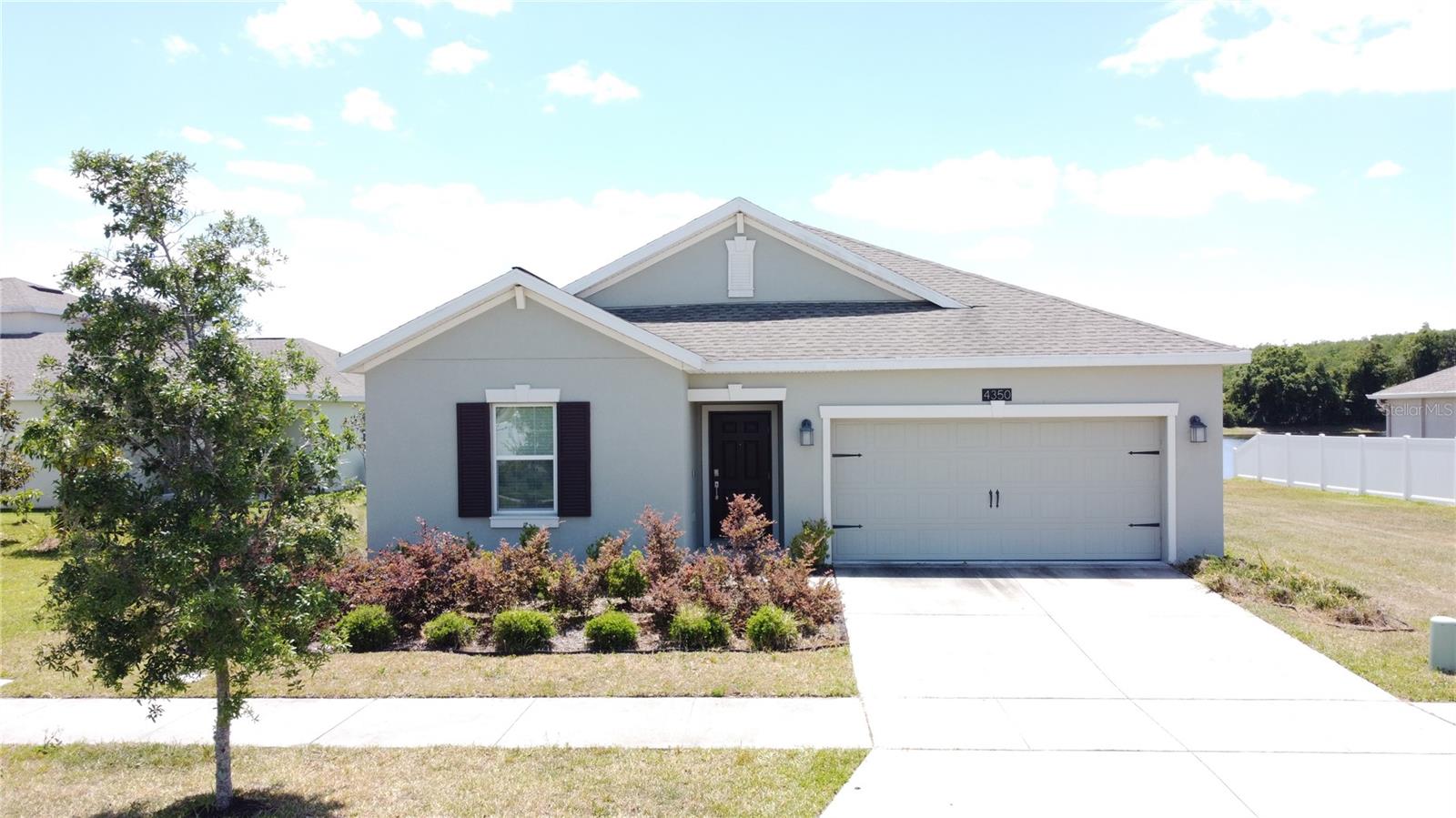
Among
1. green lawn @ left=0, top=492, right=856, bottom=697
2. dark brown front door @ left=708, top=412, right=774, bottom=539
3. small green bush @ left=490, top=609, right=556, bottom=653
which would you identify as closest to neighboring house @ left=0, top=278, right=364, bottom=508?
dark brown front door @ left=708, top=412, right=774, bottom=539

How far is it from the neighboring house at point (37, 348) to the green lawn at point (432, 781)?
15578 millimetres

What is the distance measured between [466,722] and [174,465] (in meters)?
2.93

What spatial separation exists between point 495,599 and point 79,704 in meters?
3.70

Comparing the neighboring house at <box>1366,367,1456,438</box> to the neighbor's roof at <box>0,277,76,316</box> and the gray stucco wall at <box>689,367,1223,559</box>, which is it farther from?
the neighbor's roof at <box>0,277,76,316</box>

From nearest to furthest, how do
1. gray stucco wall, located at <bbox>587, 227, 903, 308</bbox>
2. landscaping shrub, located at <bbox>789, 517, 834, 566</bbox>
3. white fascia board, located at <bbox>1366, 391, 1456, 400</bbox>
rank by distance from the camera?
landscaping shrub, located at <bbox>789, 517, 834, 566</bbox>, gray stucco wall, located at <bbox>587, 227, 903, 308</bbox>, white fascia board, located at <bbox>1366, 391, 1456, 400</bbox>

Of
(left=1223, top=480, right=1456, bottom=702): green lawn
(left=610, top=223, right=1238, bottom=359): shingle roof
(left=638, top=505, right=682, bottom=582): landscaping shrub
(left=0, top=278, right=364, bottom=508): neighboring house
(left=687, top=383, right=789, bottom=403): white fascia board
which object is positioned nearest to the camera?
(left=1223, top=480, right=1456, bottom=702): green lawn

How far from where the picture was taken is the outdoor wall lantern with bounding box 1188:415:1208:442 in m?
12.6

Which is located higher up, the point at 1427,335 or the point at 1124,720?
the point at 1427,335

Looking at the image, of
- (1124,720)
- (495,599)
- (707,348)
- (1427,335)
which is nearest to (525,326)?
(707,348)

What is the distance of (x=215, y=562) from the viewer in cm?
543

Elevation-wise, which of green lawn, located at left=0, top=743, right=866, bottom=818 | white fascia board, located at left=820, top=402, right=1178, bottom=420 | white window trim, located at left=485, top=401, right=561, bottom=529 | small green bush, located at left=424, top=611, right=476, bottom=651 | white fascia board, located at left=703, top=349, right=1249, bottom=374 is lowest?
green lawn, located at left=0, top=743, right=866, bottom=818

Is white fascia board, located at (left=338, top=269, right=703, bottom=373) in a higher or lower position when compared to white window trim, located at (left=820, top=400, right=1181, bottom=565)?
higher

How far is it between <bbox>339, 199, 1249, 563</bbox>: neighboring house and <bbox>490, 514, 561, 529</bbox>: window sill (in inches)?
1.8

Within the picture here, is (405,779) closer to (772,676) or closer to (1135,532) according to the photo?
(772,676)
